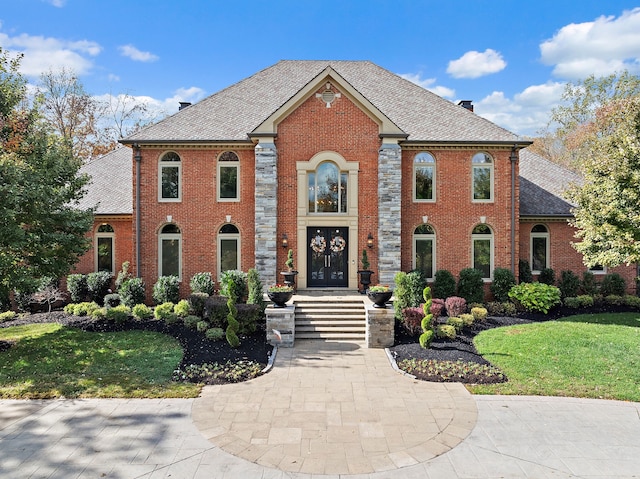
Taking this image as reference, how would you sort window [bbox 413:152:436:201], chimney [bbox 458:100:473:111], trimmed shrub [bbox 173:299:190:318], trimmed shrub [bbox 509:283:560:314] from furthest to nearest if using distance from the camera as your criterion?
chimney [bbox 458:100:473:111] → window [bbox 413:152:436:201] → trimmed shrub [bbox 509:283:560:314] → trimmed shrub [bbox 173:299:190:318]

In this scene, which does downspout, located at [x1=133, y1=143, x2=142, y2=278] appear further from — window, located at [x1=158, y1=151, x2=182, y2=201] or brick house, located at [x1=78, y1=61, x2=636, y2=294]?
window, located at [x1=158, y1=151, x2=182, y2=201]

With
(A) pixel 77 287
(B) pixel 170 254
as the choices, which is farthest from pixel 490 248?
(A) pixel 77 287

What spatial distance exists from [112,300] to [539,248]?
17.7 m

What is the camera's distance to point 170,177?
15.1 metres

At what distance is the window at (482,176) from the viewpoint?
15.3 meters

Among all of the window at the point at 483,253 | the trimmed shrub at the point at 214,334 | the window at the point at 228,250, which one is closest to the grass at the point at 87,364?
the trimmed shrub at the point at 214,334

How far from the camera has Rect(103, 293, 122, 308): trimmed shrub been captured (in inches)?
553

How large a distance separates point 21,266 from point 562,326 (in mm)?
16033

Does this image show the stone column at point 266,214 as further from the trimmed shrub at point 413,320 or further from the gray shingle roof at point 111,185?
the gray shingle roof at point 111,185

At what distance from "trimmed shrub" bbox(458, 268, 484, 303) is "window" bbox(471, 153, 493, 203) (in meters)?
3.13

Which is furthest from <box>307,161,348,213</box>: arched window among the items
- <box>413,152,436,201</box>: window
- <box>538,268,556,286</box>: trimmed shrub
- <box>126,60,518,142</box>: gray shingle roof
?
<box>538,268,556,286</box>: trimmed shrub

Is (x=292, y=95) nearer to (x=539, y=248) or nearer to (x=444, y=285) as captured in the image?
(x=444, y=285)

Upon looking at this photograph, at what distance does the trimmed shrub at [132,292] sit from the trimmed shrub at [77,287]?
2131 mm

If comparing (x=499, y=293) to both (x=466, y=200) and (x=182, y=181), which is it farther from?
(x=182, y=181)
